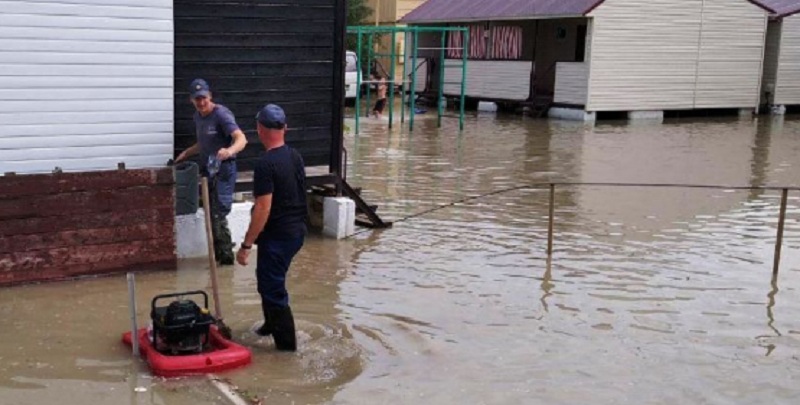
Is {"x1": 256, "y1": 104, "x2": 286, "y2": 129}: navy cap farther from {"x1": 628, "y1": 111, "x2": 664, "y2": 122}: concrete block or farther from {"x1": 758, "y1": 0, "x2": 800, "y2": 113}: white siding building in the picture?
{"x1": 758, "y1": 0, "x2": 800, "y2": 113}: white siding building

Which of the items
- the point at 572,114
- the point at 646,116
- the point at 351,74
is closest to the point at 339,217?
the point at 351,74

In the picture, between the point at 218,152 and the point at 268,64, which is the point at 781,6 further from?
the point at 218,152

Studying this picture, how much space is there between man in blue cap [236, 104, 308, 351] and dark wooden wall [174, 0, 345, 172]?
316 cm

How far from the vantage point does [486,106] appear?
3002cm

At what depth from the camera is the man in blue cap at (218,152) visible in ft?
26.5

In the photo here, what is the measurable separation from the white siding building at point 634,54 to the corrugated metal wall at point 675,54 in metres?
0.03

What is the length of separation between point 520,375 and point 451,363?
478 mm

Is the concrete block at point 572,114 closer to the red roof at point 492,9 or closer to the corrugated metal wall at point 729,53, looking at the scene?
the red roof at point 492,9

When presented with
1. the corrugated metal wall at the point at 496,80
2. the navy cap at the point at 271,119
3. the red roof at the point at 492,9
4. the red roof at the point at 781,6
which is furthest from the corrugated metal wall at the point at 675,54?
the navy cap at the point at 271,119

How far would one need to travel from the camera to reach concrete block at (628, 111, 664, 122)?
27.4 metres

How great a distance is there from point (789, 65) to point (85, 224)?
89.7 ft

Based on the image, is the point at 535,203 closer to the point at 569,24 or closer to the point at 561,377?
the point at 561,377

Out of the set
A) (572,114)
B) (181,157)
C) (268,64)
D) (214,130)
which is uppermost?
(268,64)

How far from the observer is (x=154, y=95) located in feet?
28.3
